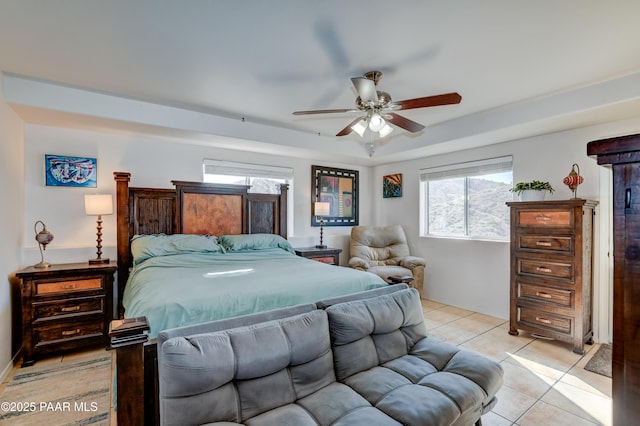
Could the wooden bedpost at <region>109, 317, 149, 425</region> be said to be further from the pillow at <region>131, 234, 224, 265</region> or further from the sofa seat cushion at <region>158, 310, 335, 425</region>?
the pillow at <region>131, 234, 224, 265</region>

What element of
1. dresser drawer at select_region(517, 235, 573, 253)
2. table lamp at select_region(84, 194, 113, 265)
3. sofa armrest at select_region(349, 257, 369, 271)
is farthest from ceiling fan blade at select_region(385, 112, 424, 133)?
table lamp at select_region(84, 194, 113, 265)

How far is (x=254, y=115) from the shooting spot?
140 inches

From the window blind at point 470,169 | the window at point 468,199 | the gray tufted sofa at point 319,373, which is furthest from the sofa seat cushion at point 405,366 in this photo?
the window blind at point 470,169

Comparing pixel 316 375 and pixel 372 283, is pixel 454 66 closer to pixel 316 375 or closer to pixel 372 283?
pixel 372 283

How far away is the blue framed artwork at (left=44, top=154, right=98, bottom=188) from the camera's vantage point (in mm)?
3215

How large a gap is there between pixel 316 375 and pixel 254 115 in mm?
2861

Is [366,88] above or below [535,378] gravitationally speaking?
above

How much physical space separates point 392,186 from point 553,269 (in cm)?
267

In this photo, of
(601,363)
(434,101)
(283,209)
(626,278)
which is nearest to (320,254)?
(283,209)

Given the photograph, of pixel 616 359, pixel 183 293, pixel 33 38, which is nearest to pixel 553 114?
pixel 616 359

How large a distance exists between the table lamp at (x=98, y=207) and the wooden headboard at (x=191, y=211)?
0.59 feet

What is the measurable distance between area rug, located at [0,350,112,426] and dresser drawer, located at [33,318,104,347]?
19 centimetres

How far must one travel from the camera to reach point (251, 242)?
12.4 feet

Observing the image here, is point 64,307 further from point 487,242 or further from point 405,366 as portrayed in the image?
point 487,242
